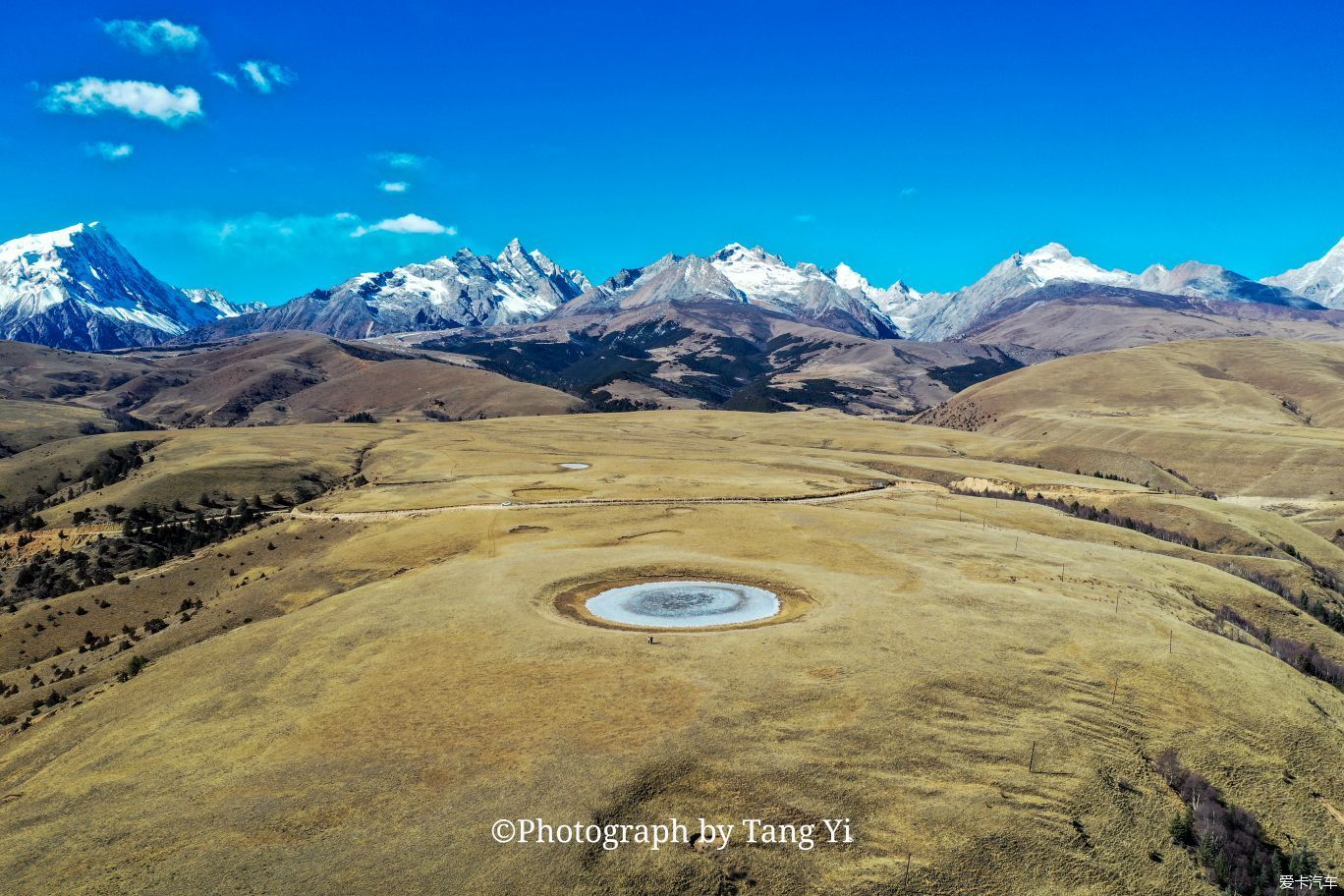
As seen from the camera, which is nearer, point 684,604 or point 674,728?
point 674,728

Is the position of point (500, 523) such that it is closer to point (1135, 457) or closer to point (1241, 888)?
point (1241, 888)

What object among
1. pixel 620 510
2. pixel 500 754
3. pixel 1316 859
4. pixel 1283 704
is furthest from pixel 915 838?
pixel 620 510

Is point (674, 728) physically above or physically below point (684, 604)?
below

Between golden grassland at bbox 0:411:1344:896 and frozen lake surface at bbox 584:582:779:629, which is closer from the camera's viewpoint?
golden grassland at bbox 0:411:1344:896

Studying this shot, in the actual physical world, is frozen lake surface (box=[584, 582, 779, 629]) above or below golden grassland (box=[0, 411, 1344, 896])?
above
